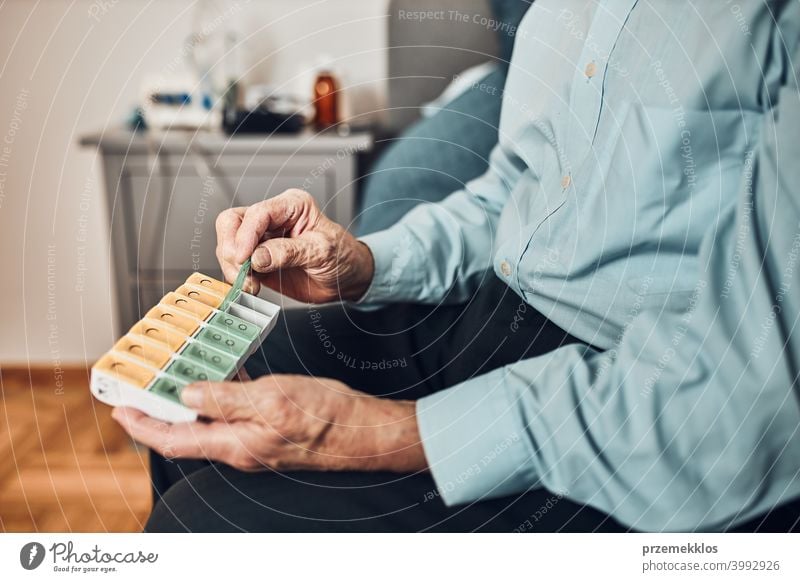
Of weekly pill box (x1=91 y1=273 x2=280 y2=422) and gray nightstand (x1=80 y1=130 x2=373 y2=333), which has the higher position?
gray nightstand (x1=80 y1=130 x2=373 y2=333)

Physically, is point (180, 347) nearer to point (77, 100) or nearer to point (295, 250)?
point (295, 250)

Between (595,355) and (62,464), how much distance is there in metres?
0.48

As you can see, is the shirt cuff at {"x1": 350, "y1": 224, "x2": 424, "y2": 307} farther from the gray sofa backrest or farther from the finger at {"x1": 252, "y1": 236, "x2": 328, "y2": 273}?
the gray sofa backrest

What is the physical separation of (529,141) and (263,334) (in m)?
0.25

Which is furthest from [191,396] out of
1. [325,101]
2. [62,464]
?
[325,101]

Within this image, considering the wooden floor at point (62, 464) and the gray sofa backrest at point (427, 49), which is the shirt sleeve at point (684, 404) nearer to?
the wooden floor at point (62, 464)

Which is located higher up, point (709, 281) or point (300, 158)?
point (300, 158)

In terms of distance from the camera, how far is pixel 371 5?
780mm

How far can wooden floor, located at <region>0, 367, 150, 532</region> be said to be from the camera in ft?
1.33

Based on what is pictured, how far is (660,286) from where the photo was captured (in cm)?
40

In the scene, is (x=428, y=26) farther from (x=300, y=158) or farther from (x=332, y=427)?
(x=332, y=427)

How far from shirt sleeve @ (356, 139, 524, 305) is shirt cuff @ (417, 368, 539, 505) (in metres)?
0.15

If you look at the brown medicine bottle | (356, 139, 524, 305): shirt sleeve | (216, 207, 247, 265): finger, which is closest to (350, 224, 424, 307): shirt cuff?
(356, 139, 524, 305): shirt sleeve
